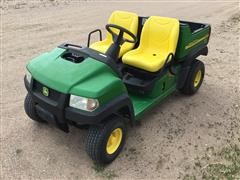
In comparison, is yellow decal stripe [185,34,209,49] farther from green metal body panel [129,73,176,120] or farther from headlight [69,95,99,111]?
headlight [69,95,99,111]

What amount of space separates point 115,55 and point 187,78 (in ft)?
4.41

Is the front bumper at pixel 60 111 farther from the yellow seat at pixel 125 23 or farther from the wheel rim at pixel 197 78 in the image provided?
the wheel rim at pixel 197 78

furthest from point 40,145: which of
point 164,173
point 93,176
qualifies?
point 164,173

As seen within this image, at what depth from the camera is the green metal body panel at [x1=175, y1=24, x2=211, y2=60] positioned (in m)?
4.38

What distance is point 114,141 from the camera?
3.62m

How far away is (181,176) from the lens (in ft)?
11.3

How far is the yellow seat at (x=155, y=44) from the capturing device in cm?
412

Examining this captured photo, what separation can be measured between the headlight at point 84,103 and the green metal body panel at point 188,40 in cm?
174

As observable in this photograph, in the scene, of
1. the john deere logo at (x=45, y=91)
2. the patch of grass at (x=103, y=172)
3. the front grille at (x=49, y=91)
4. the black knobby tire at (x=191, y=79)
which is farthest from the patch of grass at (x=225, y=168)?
the john deere logo at (x=45, y=91)

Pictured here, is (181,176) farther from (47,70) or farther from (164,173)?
(47,70)

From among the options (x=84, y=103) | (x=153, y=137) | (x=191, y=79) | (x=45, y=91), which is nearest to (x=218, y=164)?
(x=153, y=137)

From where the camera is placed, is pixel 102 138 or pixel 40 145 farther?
pixel 40 145

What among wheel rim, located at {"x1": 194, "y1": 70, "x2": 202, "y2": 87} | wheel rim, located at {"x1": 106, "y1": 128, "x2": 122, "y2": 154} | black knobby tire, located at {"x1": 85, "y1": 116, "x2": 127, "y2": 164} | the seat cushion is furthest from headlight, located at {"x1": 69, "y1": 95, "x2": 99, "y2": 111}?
wheel rim, located at {"x1": 194, "y1": 70, "x2": 202, "y2": 87}

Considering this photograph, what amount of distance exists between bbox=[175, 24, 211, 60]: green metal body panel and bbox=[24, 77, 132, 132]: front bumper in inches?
52.9
